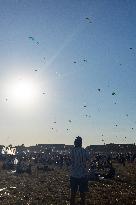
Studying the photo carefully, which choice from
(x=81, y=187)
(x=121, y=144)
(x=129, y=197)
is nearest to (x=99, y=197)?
(x=129, y=197)

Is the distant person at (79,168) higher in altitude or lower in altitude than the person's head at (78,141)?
lower

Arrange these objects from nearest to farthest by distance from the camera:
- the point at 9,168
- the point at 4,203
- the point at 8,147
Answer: the point at 4,203 → the point at 9,168 → the point at 8,147

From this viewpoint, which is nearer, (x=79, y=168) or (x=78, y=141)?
(x=79, y=168)

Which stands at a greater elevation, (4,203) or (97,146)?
(97,146)

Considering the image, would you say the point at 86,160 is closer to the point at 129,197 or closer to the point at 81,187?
the point at 81,187

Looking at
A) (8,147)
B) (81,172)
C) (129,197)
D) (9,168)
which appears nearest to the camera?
(81,172)

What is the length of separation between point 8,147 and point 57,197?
9783 centimetres

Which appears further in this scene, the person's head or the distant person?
the person's head

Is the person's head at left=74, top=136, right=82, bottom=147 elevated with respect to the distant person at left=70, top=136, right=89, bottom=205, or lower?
elevated

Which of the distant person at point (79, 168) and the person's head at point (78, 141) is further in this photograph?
the person's head at point (78, 141)

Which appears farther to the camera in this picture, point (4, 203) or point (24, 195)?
point (24, 195)

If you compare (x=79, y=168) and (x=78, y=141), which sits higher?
(x=78, y=141)

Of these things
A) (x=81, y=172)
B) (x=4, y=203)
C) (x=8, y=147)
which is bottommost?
(x=4, y=203)

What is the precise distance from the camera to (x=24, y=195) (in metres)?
16.7
